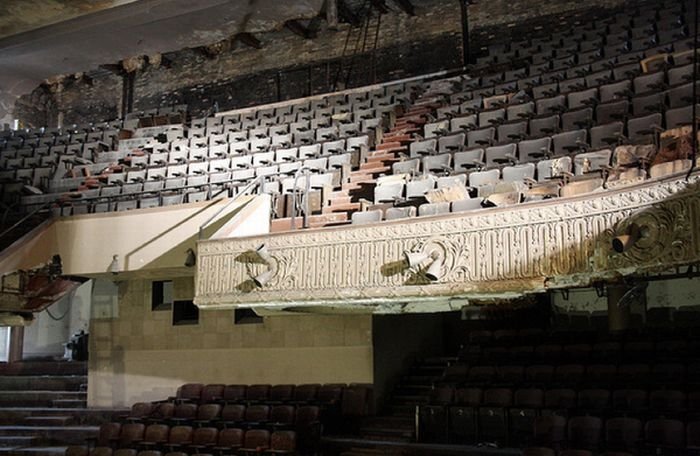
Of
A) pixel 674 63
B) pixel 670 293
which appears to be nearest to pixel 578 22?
pixel 674 63

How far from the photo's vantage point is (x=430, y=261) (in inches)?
191

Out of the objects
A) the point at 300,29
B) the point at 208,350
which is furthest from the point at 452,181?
the point at 300,29

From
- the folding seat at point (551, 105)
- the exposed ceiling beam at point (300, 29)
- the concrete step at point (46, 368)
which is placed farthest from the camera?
the exposed ceiling beam at point (300, 29)

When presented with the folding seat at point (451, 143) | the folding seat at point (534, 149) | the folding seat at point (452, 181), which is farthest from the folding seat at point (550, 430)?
the folding seat at point (451, 143)

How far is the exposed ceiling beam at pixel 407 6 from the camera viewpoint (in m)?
10.7

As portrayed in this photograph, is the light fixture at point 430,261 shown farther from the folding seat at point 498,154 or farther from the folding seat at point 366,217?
the folding seat at point 498,154

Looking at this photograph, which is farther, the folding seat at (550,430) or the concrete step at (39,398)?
the concrete step at (39,398)

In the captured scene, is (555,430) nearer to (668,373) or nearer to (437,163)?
(668,373)

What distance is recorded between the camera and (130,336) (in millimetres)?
8352

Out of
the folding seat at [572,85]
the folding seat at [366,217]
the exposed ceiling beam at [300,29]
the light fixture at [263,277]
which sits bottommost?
the light fixture at [263,277]

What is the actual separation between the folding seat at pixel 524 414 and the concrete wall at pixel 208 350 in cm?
195

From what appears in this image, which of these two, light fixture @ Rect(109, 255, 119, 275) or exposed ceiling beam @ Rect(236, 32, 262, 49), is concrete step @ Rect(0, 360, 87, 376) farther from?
exposed ceiling beam @ Rect(236, 32, 262, 49)

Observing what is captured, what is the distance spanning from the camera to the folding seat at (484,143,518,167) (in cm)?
602

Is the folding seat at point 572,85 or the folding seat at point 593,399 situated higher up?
the folding seat at point 572,85
